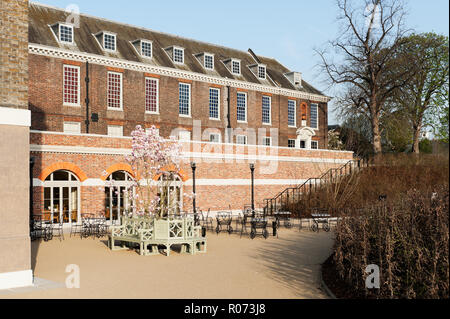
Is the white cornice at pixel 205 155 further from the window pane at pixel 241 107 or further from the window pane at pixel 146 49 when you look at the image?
the window pane at pixel 146 49

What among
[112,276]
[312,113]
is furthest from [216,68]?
[112,276]

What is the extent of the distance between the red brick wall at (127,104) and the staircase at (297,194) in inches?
283

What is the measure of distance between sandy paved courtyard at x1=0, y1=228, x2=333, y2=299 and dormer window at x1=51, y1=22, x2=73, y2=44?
1557 centimetres

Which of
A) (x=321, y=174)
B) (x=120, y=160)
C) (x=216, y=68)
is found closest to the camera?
(x=120, y=160)

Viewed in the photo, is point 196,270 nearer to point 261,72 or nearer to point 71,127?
point 71,127

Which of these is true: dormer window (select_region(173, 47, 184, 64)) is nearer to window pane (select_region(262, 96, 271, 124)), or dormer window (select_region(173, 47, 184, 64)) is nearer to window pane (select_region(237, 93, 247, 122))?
window pane (select_region(237, 93, 247, 122))

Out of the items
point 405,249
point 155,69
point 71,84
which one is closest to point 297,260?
point 405,249

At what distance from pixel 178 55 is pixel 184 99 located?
142 inches

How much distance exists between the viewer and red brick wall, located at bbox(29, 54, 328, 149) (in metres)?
27.2

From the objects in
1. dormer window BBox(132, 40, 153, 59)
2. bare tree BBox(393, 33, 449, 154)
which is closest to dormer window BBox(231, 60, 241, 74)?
dormer window BBox(132, 40, 153, 59)

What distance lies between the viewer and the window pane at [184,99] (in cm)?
3334

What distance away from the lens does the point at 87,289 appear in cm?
974
